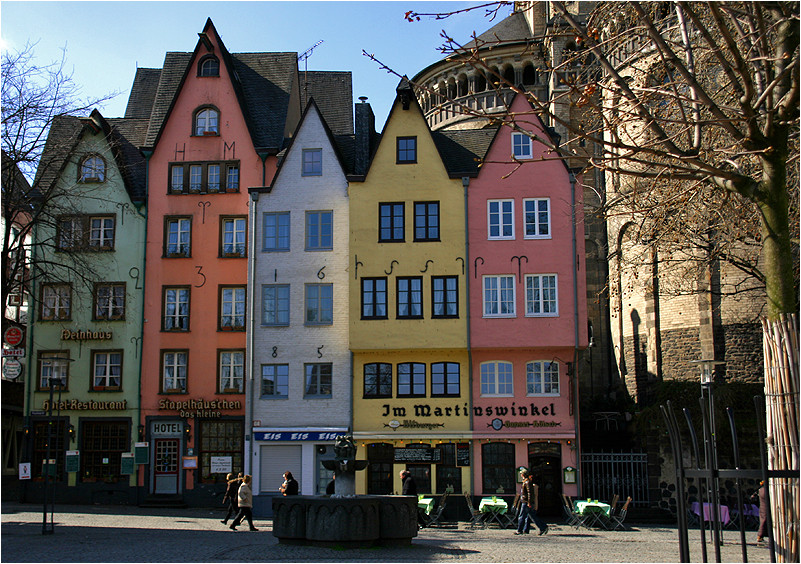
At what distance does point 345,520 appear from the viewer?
18.2 meters

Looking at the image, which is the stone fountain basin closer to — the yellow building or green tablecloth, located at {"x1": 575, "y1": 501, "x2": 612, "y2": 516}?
green tablecloth, located at {"x1": 575, "y1": 501, "x2": 612, "y2": 516}

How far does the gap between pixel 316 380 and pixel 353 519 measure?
14.0 metres

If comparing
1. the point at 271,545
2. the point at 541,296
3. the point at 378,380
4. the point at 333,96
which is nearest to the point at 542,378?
the point at 541,296

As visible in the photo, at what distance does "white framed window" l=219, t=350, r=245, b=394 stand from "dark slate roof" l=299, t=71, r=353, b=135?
411 inches

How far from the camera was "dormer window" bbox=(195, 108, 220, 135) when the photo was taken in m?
35.8

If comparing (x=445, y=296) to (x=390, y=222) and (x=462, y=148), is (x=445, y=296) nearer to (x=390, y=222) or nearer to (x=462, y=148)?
(x=390, y=222)

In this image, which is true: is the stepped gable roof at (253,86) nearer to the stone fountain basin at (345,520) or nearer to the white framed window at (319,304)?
the white framed window at (319,304)

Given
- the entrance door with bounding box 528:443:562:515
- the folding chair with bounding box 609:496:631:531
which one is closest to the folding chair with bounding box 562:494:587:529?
the folding chair with bounding box 609:496:631:531

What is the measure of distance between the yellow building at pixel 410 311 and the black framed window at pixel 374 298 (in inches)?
1.4

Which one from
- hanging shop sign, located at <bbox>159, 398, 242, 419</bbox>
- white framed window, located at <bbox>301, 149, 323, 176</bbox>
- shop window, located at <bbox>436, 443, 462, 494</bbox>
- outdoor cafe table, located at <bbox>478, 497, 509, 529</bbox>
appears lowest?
outdoor cafe table, located at <bbox>478, 497, 509, 529</bbox>

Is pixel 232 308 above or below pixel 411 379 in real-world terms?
above

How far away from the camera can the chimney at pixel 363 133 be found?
3391cm

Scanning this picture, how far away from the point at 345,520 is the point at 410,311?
1374cm

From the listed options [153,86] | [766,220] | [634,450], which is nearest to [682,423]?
[634,450]
